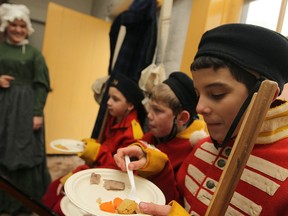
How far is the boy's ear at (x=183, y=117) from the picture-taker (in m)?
1.06

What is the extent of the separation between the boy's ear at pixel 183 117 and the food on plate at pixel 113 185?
44cm


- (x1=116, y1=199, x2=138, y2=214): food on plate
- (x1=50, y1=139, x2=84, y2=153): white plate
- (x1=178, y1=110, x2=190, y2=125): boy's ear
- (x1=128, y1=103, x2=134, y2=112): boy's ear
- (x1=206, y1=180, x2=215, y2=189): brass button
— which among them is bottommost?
(x1=50, y1=139, x2=84, y2=153): white plate

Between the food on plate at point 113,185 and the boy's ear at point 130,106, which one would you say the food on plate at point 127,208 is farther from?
the boy's ear at point 130,106

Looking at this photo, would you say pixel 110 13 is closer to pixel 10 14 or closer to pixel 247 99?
pixel 10 14

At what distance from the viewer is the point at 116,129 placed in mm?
1400

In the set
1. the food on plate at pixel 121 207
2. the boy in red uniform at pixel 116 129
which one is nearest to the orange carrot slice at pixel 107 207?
the food on plate at pixel 121 207

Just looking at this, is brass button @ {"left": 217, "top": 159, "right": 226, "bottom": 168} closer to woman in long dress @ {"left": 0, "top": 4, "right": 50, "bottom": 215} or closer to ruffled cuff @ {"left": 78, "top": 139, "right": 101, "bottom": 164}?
ruffled cuff @ {"left": 78, "top": 139, "right": 101, "bottom": 164}

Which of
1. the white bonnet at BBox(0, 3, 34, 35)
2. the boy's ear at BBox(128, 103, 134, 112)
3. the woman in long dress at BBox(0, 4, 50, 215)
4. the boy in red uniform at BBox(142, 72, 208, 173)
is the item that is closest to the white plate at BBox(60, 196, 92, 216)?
the boy in red uniform at BBox(142, 72, 208, 173)

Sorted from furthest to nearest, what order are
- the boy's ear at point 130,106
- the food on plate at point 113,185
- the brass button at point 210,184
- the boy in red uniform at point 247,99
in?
1. the boy's ear at point 130,106
2. the food on plate at point 113,185
3. the brass button at point 210,184
4. the boy in red uniform at point 247,99

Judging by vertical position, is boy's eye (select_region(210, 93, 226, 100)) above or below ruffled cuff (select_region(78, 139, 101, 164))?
above

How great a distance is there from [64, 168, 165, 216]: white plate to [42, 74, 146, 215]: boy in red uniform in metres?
0.40

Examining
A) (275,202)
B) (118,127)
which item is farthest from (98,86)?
(275,202)

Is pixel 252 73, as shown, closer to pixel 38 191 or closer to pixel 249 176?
pixel 249 176

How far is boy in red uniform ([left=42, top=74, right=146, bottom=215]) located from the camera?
4.12ft
